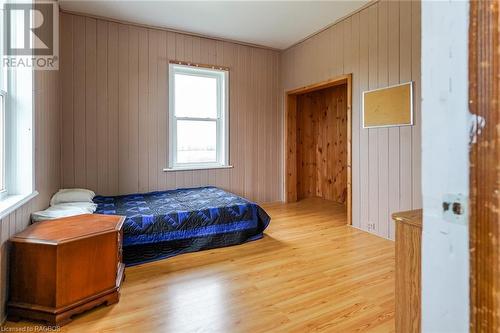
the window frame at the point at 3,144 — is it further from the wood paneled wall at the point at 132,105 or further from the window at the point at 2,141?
the wood paneled wall at the point at 132,105

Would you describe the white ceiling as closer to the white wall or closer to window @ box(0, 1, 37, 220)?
window @ box(0, 1, 37, 220)

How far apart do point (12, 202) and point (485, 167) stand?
2400mm

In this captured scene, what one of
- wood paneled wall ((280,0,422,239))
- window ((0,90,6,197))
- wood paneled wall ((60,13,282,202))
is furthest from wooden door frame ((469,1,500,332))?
Result: wood paneled wall ((60,13,282,202))

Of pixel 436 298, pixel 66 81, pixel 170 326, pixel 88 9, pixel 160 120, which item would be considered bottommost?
pixel 170 326

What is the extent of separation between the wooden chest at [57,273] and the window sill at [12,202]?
7.2 inches

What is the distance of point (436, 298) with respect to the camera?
20.7 inches

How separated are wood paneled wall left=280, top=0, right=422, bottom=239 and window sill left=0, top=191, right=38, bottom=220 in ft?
11.0

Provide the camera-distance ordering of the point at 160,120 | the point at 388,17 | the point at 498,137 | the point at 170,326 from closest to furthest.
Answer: the point at 498,137, the point at 170,326, the point at 388,17, the point at 160,120

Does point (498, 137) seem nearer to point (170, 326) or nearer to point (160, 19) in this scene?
point (170, 326)

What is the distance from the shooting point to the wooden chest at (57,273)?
1.72m

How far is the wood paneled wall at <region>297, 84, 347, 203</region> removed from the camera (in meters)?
5.18

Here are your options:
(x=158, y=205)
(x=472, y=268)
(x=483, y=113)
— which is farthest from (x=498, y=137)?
(x=158, y=205)

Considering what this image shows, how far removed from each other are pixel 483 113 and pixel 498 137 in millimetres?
42

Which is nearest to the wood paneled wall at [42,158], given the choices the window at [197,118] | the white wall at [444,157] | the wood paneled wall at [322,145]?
the window at [197,118]
